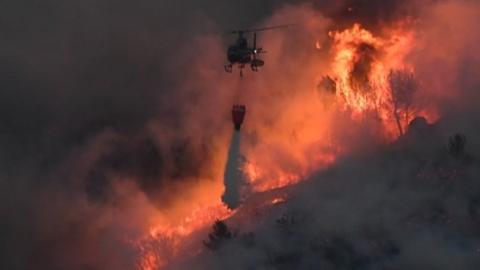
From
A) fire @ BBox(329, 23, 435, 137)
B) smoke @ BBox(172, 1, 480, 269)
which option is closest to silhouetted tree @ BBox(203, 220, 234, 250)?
smoke @ BBox(172, 1, 480, 269)

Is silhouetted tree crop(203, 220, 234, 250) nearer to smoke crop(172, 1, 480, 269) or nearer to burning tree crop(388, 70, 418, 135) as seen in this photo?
smoke crop(172, 1, 480, 269)

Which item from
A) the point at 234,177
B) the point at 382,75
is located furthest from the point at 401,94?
the point at 234,177

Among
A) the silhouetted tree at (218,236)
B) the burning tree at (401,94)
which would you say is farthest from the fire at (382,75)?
the silhouetted tree at (218,236)

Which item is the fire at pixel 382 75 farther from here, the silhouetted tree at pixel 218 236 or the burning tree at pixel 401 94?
the silhouetted tree at pixel 218 236

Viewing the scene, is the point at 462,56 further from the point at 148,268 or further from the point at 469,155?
A: the point at 148,268

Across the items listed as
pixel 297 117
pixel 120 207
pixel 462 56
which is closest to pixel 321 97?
pixel 297 117

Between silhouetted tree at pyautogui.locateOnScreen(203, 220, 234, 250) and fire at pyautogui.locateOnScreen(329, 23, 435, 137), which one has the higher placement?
fire at pyautogui.locateOnScreen(329, 23, 435, 137)
